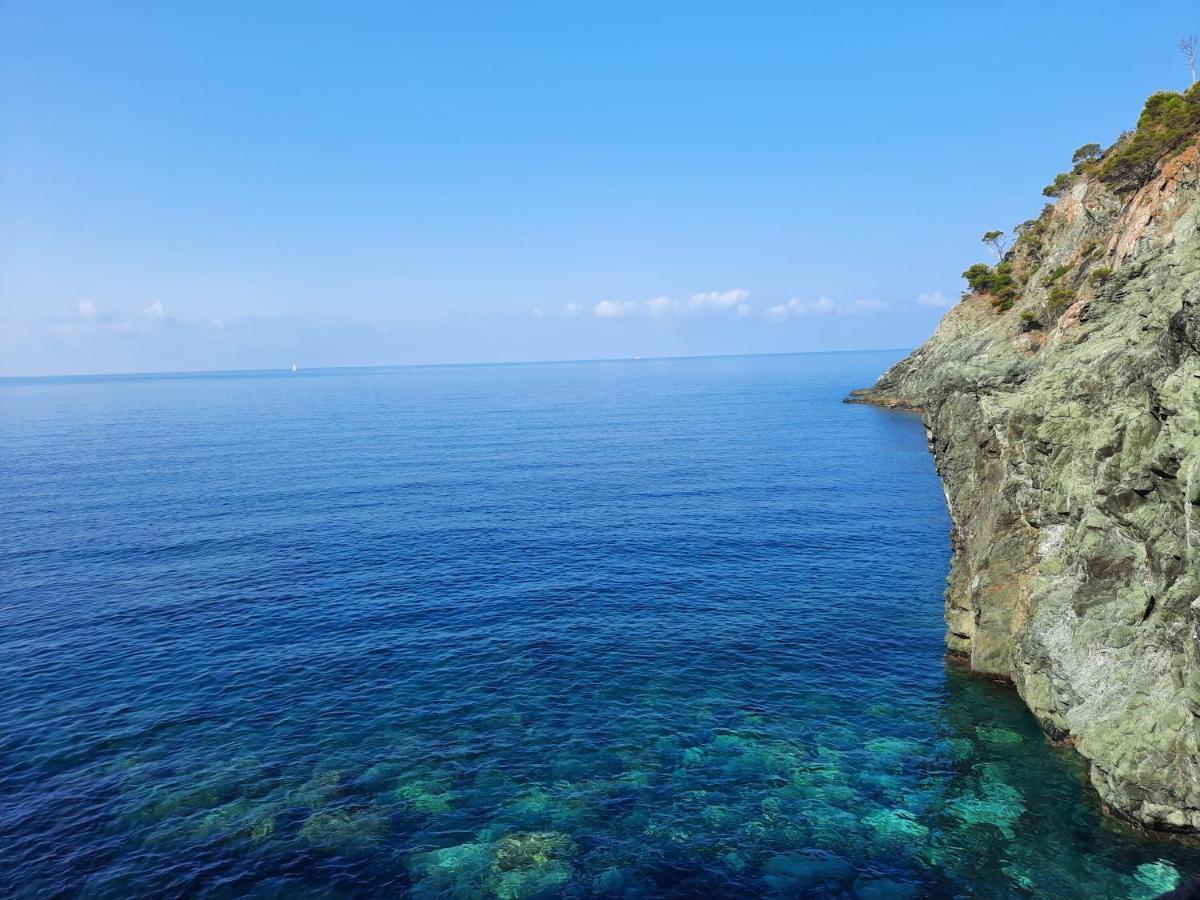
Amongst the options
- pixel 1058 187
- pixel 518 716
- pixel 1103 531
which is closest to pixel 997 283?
pixel 1058 187

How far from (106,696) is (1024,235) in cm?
16802

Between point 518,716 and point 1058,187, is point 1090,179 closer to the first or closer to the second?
point 1058,187

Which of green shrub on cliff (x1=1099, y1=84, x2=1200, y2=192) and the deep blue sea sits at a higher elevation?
green shrub on cliff (x1=1099, y1=84, x2=1200, y2=192)

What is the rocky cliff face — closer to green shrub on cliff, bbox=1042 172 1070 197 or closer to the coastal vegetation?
the coastal vegetation

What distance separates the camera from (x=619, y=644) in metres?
51.2

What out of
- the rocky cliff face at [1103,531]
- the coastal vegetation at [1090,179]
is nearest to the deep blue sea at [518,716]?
the rocky cliff face at [1103,531]

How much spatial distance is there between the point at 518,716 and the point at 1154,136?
10178 cm

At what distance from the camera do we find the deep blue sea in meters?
29.8

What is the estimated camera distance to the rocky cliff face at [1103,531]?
96.2 feet

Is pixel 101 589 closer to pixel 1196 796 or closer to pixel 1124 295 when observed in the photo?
pixel 1196 796

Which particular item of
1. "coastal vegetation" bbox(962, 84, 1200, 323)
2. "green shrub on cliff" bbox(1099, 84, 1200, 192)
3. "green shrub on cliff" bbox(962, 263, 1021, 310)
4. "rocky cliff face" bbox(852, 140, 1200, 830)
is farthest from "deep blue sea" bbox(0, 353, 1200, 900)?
"green shrub on cliff" bbox(962, 263, 1021, 310)

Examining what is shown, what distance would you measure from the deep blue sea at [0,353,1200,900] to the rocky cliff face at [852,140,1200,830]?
3.02 meters

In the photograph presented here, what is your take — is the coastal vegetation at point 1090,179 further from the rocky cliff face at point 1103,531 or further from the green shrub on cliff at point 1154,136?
the rocky cliff face at point 1103,531

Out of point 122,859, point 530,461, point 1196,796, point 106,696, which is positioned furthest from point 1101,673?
point 530,461
